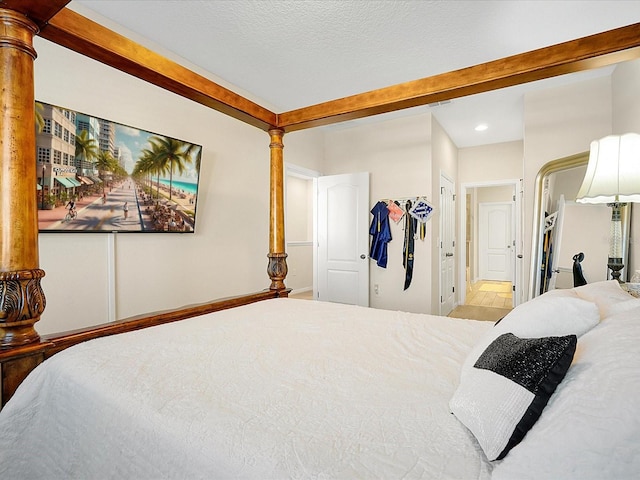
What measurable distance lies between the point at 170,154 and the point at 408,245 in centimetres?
294

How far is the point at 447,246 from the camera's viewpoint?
5.03 meters

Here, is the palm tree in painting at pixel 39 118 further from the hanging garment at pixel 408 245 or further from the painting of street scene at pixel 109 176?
the hanging garment at pixel 408 245

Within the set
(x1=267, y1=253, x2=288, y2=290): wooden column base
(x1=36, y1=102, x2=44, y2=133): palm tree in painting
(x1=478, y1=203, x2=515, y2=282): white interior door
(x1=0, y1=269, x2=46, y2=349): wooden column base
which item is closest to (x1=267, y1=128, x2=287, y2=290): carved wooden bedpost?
(x1=267, y1=253, x2=288, y2=290): wooden column base

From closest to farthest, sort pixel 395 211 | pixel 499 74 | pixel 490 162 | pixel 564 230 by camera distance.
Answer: pixel 499 74, pixel 564 230, pixel 395 211, pixel 490 162

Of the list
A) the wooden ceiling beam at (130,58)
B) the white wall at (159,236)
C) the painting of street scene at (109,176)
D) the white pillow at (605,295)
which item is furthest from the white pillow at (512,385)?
the white wall at (159,236)

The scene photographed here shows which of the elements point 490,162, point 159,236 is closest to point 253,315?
point 159,236

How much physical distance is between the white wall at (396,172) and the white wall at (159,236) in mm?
1546

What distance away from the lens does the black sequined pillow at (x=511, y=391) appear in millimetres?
643

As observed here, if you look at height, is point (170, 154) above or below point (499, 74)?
below

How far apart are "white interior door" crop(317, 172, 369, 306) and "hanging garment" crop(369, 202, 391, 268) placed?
0.30 ft

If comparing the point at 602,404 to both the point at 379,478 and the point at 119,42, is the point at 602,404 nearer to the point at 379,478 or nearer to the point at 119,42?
the point at 379,478

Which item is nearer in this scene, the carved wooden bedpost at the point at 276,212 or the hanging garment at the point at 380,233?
the carved wooden bedpost at the point at 276,212

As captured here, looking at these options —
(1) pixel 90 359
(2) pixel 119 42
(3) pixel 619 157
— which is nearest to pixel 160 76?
(2) pixel 119 42

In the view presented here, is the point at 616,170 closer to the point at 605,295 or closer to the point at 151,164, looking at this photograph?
the point at 605,295
